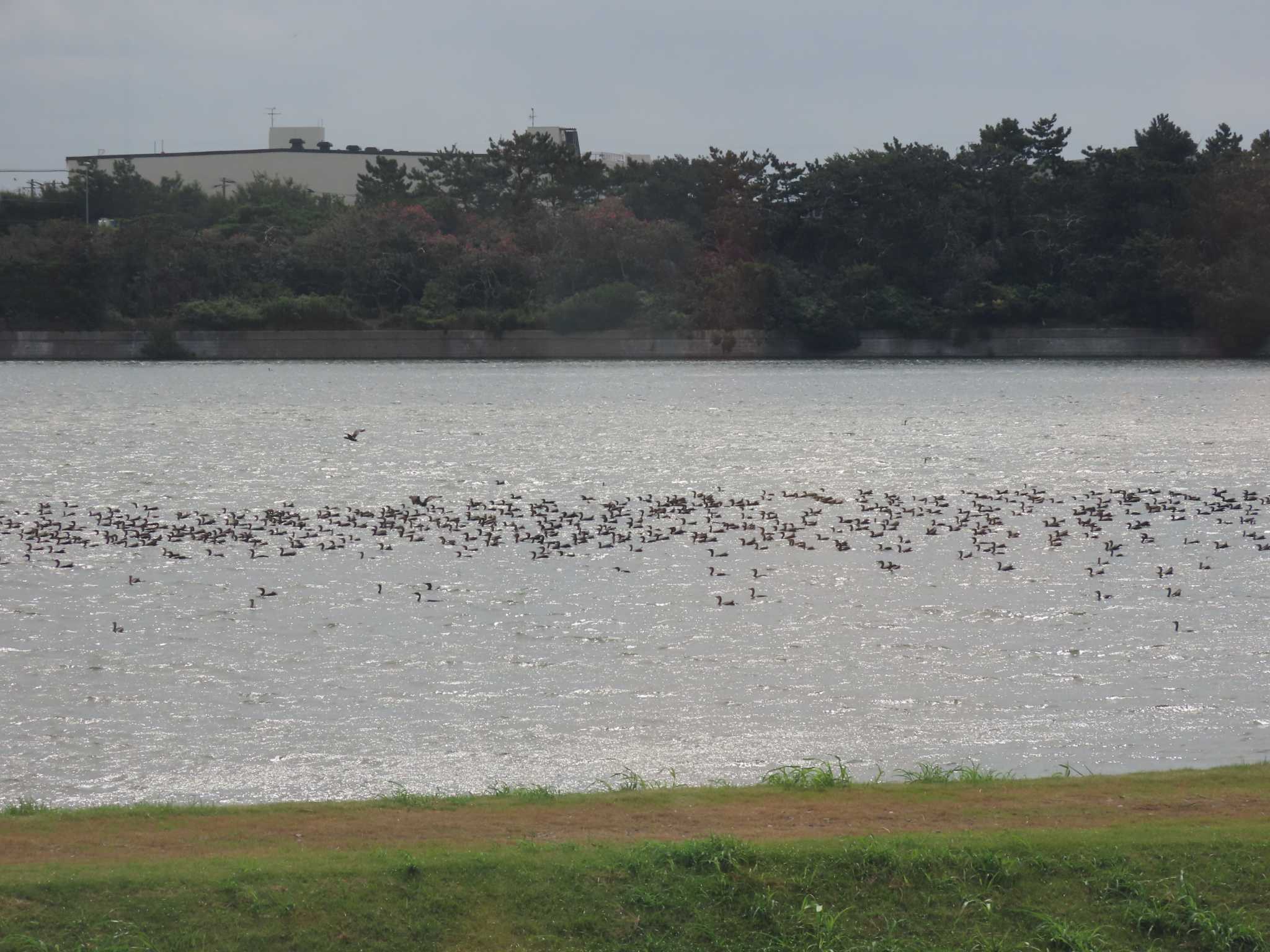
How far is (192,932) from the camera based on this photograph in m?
8.36

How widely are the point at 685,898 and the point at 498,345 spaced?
326ft

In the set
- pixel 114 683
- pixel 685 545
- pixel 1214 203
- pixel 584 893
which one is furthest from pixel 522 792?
pixel 1214 203

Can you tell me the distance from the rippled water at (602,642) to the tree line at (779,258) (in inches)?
2377

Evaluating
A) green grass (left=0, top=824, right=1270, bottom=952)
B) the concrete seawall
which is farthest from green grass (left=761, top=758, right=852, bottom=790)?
the concrete seawall

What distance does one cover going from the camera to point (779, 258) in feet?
338

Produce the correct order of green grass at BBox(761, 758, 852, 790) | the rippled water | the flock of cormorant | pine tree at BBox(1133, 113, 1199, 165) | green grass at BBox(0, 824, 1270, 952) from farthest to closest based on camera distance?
pine tree at BBox(1133, 113, 1199, 165) → the flock of cormorant → the rippled water → green grass at BBox(761, 758, 852, 790) → green grass at BBox(0, 824, 1270, 952)

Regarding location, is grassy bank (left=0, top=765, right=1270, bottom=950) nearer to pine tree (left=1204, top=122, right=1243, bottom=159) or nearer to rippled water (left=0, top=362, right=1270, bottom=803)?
rippled water (left=0, top=362, right=1270, bottom=803)

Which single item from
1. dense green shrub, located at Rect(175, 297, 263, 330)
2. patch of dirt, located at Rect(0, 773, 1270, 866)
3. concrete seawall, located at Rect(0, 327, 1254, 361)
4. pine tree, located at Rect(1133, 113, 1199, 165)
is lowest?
patch of dirt, located at Rect(0, 773, 1270, 866)

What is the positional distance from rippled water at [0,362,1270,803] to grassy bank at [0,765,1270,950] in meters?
2.99

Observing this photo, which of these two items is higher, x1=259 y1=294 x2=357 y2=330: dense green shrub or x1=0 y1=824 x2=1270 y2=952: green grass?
x1=259 y1=294 x2=357 y2=330: dense green shrub

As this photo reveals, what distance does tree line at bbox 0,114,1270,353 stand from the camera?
99062mm

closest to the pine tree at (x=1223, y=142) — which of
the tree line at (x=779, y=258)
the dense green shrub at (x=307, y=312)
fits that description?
the tree line at (x=779, y=258)

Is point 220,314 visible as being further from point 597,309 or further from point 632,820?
point 632,820

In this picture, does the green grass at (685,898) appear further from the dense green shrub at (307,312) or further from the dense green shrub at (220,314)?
the dense green shrub at (220,314)
